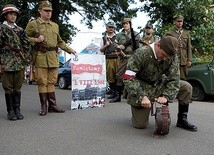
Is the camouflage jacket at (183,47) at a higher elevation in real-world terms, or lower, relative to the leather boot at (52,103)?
higher

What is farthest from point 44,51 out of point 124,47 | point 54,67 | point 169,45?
point 169,45

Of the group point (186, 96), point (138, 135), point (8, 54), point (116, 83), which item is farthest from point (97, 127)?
point (116, 83)

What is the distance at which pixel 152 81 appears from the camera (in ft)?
15.8

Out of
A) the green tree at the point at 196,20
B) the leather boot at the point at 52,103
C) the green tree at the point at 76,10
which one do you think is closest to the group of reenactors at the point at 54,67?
the leather boot at the point at 52,103

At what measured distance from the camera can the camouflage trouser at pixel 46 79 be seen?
19.1 feet

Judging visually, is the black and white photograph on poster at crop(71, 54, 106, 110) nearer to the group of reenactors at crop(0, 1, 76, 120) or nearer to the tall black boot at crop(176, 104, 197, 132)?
the group of reenactors at crop(0, 1, 76, 120)

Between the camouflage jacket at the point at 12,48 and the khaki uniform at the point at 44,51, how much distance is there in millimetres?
269

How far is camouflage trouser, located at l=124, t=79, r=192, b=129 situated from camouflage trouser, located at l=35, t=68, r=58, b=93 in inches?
69.0

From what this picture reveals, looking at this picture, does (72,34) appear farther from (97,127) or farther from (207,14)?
(97,127)

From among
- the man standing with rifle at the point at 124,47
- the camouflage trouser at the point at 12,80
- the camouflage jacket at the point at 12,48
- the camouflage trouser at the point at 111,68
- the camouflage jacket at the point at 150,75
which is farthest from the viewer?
the camouflage trouser at the point at 111,68

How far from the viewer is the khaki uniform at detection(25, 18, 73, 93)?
5.75m

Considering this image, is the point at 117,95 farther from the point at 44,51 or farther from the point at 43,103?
the point at 44,51

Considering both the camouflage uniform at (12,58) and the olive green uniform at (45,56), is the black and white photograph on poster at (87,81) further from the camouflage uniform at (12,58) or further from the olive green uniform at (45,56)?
the camouflage uniform at (12,58)

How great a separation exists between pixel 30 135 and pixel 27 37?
1838 mm
